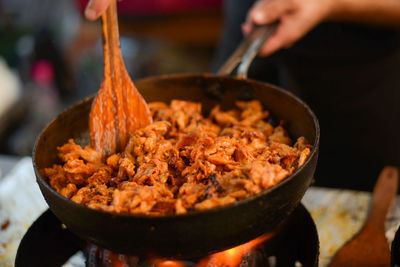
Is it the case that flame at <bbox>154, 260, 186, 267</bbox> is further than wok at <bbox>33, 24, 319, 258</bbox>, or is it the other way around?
flame at <bbox>154, 260, 186, 267</bbox>

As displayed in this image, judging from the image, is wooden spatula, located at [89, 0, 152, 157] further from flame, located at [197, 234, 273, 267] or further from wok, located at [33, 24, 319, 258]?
flame, located at [197, 234, 273, 267]

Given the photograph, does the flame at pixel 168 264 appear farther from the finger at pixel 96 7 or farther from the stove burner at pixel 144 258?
the finger at pixel 96 7

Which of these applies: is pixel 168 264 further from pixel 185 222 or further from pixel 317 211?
pixel 317 211

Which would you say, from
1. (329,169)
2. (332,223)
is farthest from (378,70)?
(332,223)

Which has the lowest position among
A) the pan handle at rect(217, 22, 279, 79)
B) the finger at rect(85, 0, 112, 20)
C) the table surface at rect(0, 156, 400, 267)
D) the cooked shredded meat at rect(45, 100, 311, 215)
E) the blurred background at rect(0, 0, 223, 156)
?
the blurred background at rect(0, 0, 223, 156)

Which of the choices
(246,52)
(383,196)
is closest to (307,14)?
(246,52)

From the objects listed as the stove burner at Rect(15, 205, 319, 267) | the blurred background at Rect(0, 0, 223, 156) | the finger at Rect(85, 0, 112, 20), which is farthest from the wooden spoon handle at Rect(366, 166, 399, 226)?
the blurred background at Rect(0, 0, 223, 156)

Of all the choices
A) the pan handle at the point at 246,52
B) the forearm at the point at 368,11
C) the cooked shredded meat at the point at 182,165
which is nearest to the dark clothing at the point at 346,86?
the forearm at the point at 368,11
